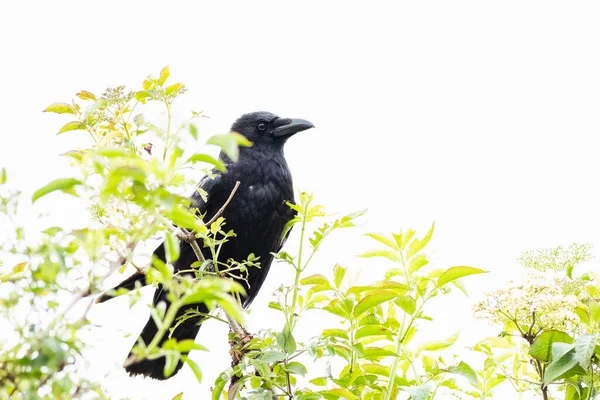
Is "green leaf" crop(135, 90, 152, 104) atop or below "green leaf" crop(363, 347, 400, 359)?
atop

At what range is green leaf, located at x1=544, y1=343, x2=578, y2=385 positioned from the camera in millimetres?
1529

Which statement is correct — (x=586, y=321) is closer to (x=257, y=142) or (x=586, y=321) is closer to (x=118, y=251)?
(x=118, y=251)

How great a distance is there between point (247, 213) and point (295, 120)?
824 mm

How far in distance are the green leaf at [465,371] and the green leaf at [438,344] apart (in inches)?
6.2

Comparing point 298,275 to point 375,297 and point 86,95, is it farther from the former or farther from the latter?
point 86,95

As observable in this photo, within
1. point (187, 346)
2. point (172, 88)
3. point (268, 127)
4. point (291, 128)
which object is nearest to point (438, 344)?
point (172, 88)

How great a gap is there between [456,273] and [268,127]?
3.03 m

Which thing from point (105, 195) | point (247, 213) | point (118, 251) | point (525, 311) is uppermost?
point (105, 195)

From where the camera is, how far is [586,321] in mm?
1780

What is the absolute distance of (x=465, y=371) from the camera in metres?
1.72

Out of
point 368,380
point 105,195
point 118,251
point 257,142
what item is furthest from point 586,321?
point 257,142

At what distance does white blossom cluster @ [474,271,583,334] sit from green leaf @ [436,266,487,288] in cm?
6

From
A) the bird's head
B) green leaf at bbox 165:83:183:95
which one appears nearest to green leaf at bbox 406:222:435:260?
green leaf at bbox 165:83:183:95

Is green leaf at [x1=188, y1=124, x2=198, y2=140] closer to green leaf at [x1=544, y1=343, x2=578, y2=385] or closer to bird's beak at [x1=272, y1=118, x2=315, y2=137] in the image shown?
green leaf at [x1=544, y1=343, x2=578, y2=385]
